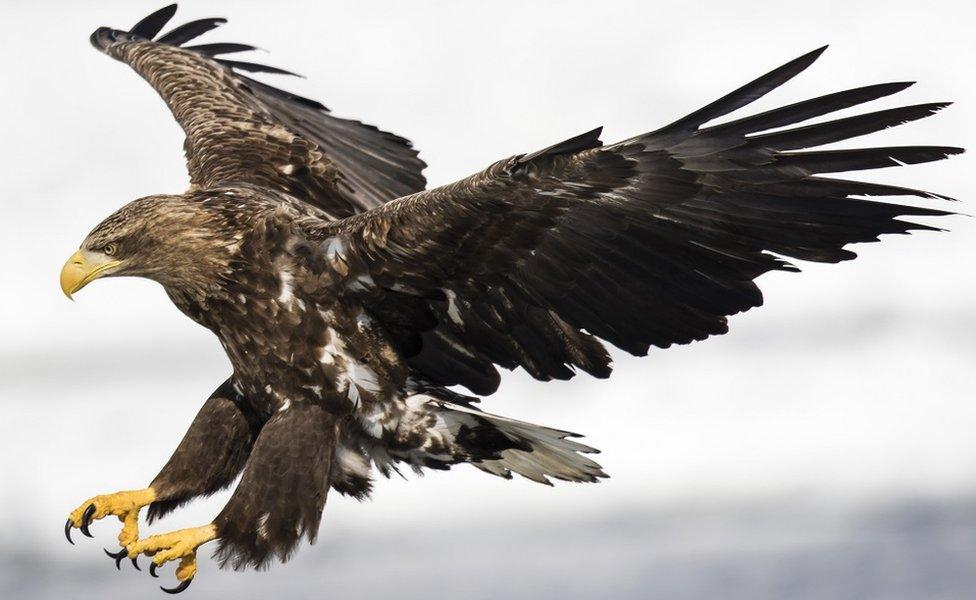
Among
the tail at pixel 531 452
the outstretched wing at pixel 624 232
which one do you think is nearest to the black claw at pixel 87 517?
the outstretched wing at pixel 624 232

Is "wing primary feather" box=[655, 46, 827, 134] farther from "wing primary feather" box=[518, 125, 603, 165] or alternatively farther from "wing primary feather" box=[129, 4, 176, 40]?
"wing primary feather" box=[129, 4, 176, 40]

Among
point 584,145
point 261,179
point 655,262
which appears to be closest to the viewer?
point 584,145

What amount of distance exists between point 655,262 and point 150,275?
184cm

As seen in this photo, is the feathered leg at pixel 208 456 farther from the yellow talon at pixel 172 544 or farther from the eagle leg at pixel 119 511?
the yellow talon at pixel 172 544

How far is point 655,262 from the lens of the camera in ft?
19.9

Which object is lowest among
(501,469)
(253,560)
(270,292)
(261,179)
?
(253,560)

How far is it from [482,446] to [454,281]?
85 centimetres

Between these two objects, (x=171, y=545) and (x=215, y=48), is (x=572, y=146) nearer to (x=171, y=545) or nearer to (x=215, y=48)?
(x=171, y=545)

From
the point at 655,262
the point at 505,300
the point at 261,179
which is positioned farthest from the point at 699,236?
the point at 261,179

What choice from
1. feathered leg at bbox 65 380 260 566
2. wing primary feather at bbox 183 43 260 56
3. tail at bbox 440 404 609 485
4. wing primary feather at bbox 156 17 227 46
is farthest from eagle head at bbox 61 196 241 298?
wing primary feather at bbox 156 17 227 46

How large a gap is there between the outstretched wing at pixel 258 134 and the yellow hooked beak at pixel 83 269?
0.94m

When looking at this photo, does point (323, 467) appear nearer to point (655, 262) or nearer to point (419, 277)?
point (419, 277)

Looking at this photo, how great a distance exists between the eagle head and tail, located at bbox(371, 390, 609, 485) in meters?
0.90

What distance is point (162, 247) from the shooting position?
648 cm
